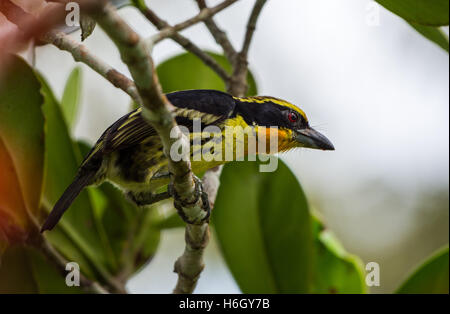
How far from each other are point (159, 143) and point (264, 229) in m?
0.65

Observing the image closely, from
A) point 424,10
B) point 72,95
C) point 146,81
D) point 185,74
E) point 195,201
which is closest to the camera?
point 146,81

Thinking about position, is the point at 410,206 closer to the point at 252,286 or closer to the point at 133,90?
the point at 252,286

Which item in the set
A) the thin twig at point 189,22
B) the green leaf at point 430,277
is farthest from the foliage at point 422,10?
the green leaf at point 430,277

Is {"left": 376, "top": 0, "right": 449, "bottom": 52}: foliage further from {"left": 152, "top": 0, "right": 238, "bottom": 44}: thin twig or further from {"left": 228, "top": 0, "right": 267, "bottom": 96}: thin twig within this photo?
{"left": 228, "top": 0, "right": 267, "bottom": 96}: thin twig

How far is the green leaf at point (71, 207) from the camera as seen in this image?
283 cm

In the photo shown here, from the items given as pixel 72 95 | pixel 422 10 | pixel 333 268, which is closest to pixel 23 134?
pixel 72 95

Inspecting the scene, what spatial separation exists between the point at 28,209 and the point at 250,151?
1.04 metres

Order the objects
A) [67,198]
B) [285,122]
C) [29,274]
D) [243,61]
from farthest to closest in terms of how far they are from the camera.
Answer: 1. [285,122]
2. [243,61]
3. [29,274]
4. [67,198]

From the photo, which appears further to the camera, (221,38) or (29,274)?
(221,38)

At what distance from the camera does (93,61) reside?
1954 mm

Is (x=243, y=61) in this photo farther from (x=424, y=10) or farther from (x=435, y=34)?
(x=424, y=10)

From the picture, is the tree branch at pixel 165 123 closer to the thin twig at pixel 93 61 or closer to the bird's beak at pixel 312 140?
the thin twig at pixel 93 61

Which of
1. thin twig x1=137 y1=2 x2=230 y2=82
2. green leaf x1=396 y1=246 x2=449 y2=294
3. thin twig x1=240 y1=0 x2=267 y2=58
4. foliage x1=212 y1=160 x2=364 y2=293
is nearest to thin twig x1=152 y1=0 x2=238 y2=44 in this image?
thin twig x1=137 y1=2 x2=230 y2=82
